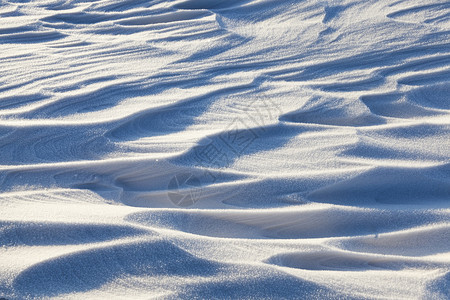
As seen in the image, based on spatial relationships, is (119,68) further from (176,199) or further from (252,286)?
(252,286)

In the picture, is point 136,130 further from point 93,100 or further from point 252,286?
point 252,286

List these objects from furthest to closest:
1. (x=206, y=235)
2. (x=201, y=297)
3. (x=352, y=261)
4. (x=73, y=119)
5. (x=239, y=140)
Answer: (x=73, y=119) → (x=239, y=140) → (x=206, y=235) → (x=352, y=261) → (x=201, y=297)

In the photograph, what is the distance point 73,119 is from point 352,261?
1.13 metres

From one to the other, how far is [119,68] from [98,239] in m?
1.23

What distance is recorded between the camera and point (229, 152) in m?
1.87

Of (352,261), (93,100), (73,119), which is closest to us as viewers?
(352,261)

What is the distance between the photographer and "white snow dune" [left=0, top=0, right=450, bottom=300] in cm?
131

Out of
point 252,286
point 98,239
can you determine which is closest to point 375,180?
point 252,286

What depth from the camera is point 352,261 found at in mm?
1357

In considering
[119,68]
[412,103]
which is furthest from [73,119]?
[412,103]

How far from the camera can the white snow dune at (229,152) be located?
4.31 feet

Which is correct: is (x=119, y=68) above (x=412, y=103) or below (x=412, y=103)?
above

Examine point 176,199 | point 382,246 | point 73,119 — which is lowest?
point 382,246

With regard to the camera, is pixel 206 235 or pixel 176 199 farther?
pixel 176 199
